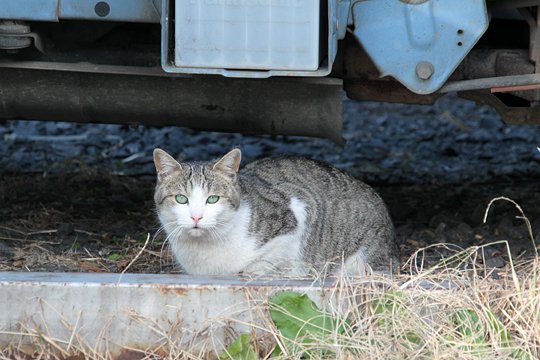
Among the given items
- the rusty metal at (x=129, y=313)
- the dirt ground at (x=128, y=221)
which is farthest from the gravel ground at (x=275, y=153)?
the rusty metal at (x=129, y=313)

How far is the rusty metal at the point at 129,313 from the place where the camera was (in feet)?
11.2

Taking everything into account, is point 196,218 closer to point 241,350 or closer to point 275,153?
point 241,350

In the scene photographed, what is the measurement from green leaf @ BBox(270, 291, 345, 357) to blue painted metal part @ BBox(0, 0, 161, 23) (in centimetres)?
138

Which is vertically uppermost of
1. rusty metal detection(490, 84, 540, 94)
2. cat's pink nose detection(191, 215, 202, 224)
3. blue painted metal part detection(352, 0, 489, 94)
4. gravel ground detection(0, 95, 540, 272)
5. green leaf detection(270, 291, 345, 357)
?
blue painted metal part detection(352, 0, 489, 94)

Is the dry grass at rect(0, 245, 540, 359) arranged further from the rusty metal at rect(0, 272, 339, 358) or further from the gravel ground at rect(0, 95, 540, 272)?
the gravel ground at rect(0, 95, 540, 272)

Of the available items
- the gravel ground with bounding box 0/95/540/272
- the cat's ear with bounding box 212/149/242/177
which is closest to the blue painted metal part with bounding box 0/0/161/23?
the cat's ear with bounding box 212/149/242/177

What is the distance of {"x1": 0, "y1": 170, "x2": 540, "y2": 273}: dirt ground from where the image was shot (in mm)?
4816

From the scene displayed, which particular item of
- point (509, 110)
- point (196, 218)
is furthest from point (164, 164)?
point (509, 110)

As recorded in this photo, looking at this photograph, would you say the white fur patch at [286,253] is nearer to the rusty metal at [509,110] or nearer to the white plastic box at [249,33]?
the white plastic box at [249,33]

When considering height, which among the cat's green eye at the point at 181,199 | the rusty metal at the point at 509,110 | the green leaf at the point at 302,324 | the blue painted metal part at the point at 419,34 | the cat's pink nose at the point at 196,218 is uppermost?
the blue painted metal part at the point at 419,34

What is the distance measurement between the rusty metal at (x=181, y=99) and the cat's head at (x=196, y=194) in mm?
378

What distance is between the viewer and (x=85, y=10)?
4.00 m

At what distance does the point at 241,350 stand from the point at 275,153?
4.47 m

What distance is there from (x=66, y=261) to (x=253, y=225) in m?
1.08
